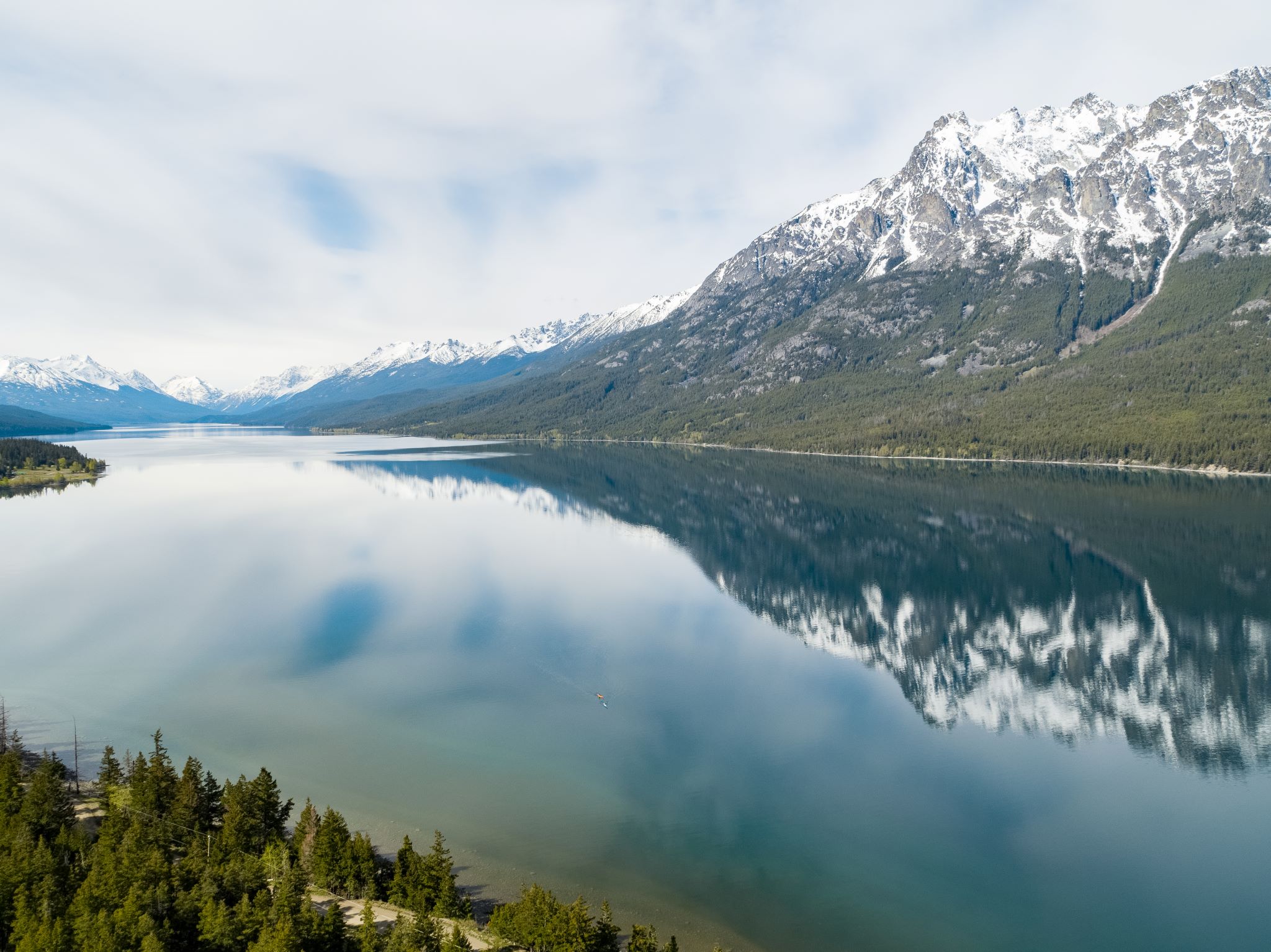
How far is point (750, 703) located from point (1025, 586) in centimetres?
4202

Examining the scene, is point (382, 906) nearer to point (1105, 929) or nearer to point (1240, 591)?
point (1105, 929)

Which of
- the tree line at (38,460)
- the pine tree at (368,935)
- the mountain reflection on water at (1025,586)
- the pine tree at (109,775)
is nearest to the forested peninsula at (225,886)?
the pine tree at (368,935)

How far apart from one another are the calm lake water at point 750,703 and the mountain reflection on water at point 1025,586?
44 cm

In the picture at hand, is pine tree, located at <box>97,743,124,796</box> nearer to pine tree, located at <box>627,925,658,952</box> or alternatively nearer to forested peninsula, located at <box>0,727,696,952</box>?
forested peninsula, located at <box>0,727,696,952</box>

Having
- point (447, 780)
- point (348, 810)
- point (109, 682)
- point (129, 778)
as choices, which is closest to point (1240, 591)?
point (447, 780)

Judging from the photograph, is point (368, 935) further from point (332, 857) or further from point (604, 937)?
point (604, 937)

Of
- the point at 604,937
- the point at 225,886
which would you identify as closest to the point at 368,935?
the point at 225,886

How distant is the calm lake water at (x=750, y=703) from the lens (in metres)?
28.1

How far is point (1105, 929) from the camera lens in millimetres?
25547

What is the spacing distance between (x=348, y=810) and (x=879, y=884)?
21973 mm

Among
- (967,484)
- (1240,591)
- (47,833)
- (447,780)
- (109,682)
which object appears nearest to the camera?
(47,833)

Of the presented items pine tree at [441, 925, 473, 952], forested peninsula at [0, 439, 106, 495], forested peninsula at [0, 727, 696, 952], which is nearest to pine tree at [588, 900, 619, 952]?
forested peninsula at [0, 727, 696, 952]

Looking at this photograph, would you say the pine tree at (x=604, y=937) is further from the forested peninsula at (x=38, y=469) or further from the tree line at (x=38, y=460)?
the tree line at (x=38, y=460)

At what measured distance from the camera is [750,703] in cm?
4594
